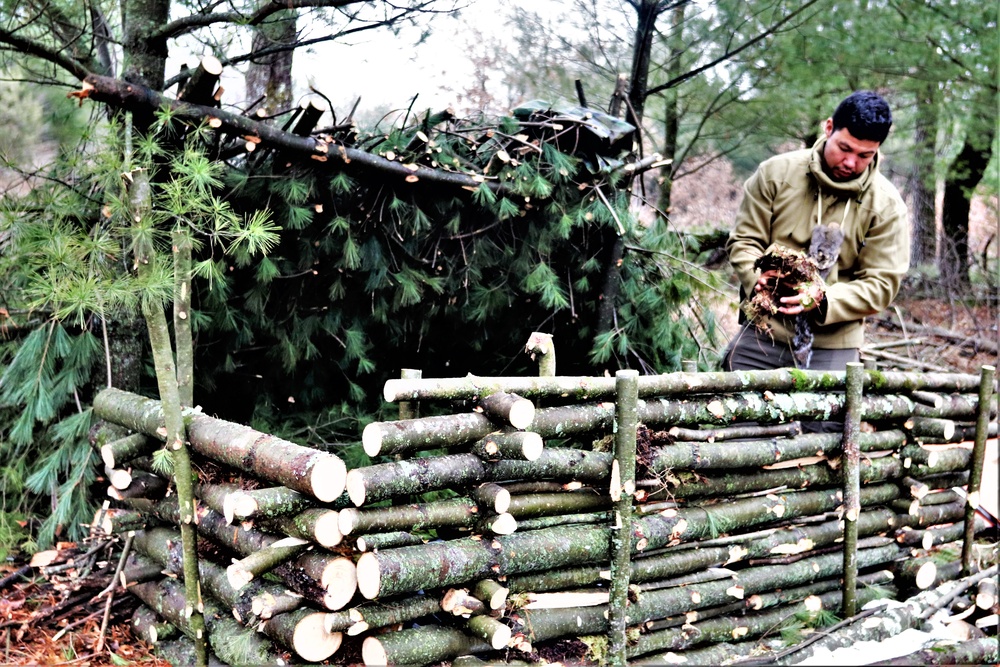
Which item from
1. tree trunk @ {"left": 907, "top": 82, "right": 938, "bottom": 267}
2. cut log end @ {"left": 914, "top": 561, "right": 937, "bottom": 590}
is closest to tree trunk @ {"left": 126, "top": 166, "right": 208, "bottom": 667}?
cut log end @ {"left": 914, "top": 561, "right": 937, "bottom": 590}

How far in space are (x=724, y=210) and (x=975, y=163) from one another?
15.5 feet

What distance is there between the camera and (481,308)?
17.1 feet

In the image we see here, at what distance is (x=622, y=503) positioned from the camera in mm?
3438

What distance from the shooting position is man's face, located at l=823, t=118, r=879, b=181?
4133 millimetres

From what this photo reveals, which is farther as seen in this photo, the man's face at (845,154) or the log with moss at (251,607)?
the man's face at (845,154)

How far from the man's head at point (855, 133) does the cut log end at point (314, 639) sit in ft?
11.2

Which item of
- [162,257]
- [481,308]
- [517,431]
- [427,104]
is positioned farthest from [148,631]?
[427,104]

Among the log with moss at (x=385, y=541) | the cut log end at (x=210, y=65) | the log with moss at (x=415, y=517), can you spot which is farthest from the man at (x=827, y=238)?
the cut log end at (x=210, y=65)

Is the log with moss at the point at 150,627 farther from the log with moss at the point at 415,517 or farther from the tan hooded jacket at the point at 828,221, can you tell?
the tan hooded jacket at the point at 828,221

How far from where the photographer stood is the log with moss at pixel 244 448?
2.77 meters

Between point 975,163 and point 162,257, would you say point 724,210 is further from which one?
point 162,257

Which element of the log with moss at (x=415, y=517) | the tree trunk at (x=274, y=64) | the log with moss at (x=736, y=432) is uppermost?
the tree trunk at (x=274, y=64)

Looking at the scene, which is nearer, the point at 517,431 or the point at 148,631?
the point at 517,431

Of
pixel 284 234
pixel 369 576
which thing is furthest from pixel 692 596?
pixel 284 234
